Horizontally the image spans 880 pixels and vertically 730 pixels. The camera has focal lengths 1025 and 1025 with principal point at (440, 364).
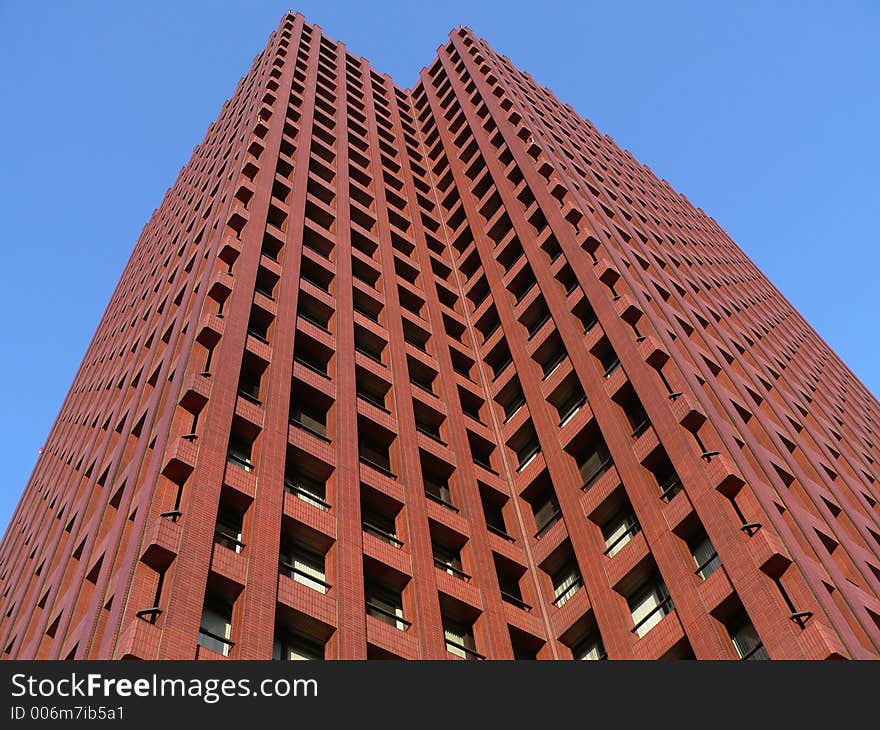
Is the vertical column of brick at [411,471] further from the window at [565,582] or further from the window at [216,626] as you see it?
the window at [216,626]

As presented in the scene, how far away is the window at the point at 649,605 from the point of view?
31422 mm

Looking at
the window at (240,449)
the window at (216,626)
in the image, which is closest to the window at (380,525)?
the window at (240,449)

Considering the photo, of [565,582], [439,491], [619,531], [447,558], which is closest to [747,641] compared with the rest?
[619,531]

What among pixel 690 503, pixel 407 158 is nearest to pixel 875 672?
pixel 690 503

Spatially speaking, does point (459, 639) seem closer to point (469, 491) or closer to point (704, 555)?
point (469, 491)

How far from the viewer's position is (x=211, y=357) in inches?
1379

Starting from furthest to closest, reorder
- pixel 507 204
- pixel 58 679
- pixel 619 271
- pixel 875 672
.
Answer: pixel 507 204, pixel 619 271, pixel 875 672, pixel 58 679

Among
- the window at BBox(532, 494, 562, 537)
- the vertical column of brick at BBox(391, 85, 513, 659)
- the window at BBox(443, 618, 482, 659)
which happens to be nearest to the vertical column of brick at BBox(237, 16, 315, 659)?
the window at BBox(443, 618, 482, 659)

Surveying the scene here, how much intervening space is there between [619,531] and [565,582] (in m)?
2.68

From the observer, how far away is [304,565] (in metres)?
30.2

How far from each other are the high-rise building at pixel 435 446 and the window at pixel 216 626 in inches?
2.9

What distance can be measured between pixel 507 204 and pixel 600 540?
82.1 ft

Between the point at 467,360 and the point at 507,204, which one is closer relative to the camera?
the point at 467,360

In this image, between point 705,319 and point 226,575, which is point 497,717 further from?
point 705,319
